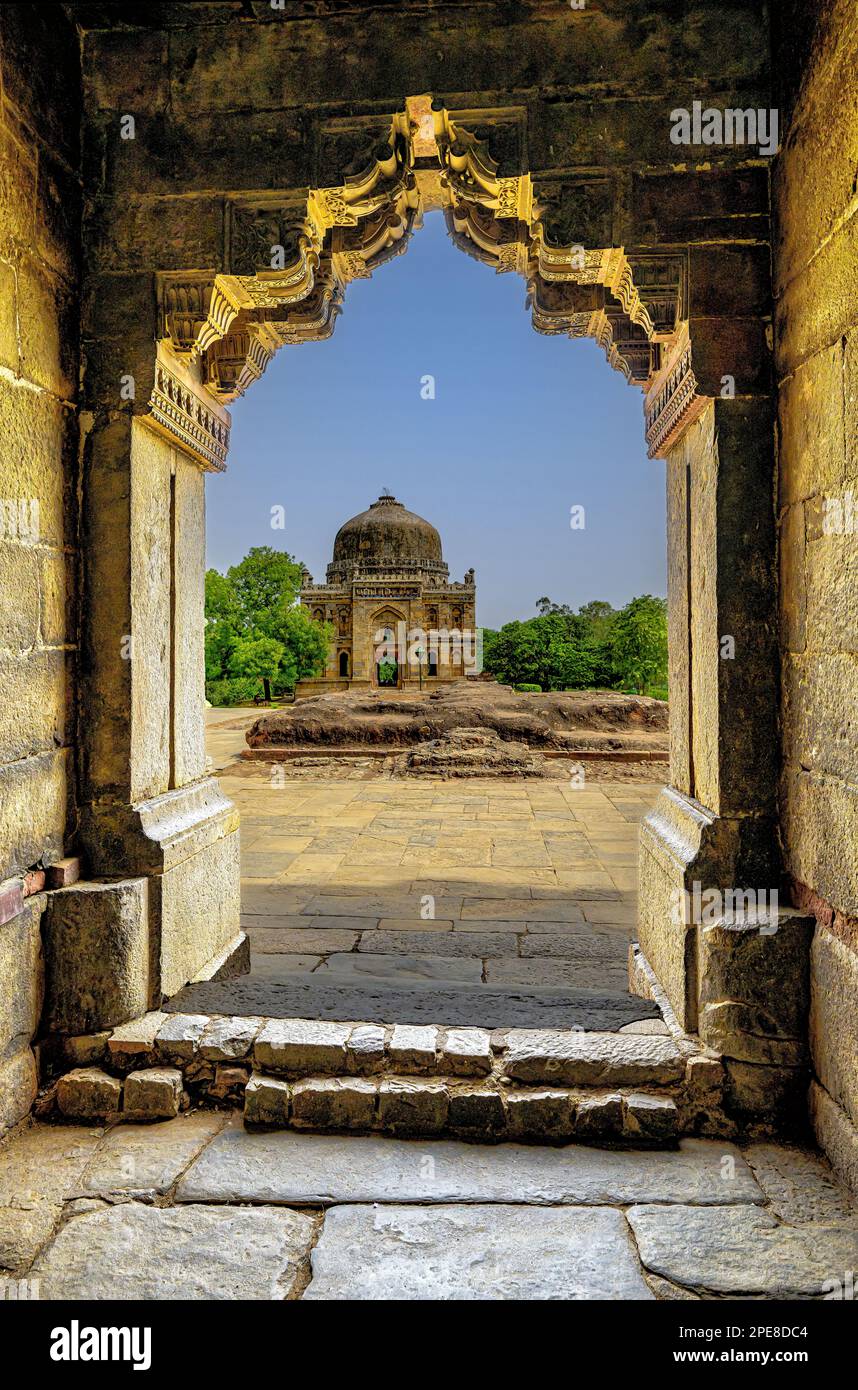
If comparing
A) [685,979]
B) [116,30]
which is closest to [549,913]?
[685,979]

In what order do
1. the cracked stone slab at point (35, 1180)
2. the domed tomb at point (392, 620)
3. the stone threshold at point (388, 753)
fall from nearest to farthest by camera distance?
the cracked stone slab at point (35, 1180)
the stone threshold at point (388, 753)
the domed tomb at point (392, 620)

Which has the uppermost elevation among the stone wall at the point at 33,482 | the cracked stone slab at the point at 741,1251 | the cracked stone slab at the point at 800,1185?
the stone wall at the point at 33,482

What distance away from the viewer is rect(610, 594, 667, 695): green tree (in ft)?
85.5

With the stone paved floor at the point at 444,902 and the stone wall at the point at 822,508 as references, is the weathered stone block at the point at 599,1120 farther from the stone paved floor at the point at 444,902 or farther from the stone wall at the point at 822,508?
the stone wall at the point at 822,508

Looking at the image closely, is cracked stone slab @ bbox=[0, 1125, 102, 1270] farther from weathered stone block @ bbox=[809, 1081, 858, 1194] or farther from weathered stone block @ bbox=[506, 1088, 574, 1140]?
weathered stone block @ bbox=[809, 1081, 858, 1194]

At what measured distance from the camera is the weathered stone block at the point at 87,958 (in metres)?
2.36

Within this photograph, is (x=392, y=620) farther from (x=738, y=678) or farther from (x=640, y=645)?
(x=738, y=678)

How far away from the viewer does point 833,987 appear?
2.01 meters

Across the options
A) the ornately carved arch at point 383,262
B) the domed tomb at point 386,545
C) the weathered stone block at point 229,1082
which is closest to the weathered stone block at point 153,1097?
the weathered stone block at point 229,1082

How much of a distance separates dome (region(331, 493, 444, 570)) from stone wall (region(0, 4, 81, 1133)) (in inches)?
1600

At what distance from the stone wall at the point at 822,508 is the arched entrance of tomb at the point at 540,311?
0.10 m

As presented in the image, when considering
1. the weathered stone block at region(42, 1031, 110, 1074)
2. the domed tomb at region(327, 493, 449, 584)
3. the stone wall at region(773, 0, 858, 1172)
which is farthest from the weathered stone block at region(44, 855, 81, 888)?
the domed tomb at region(327, 493, 449, 584)

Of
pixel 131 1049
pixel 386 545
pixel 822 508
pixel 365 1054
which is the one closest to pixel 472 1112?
pixel 365 1054

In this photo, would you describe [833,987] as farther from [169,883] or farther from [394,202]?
[394,202]
